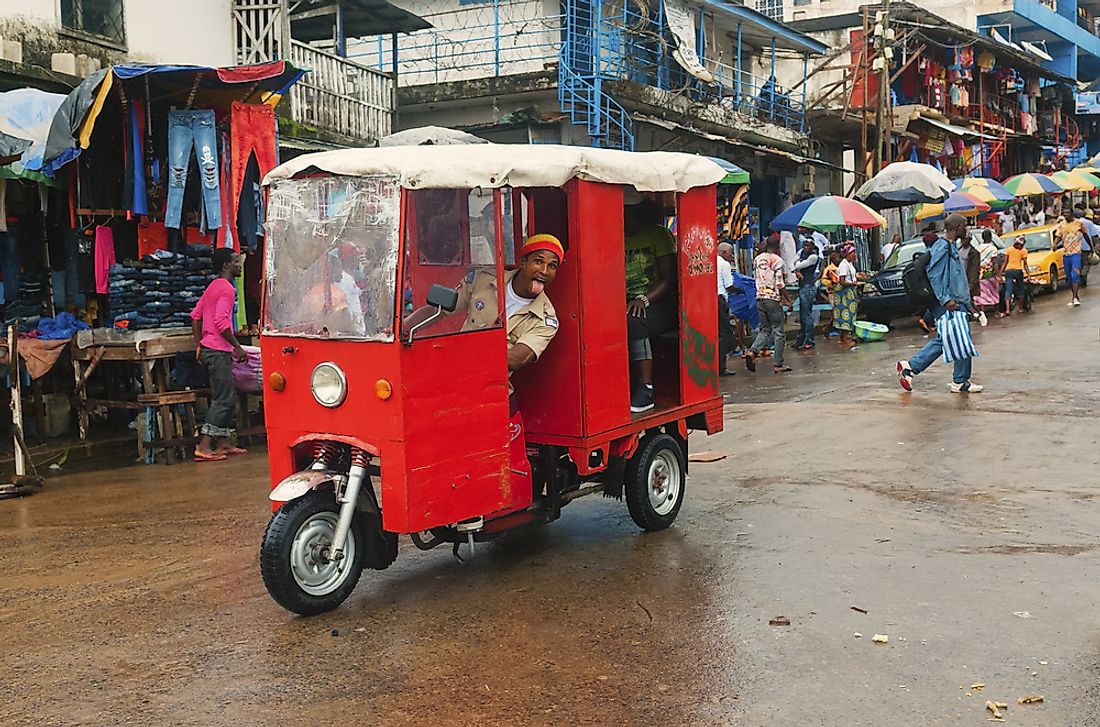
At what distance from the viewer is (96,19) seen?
13.6 metres

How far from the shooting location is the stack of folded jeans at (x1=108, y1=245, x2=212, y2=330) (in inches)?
430

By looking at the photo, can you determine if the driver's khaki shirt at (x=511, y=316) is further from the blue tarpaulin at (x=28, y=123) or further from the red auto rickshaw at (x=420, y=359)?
the blue tarpaulin at (x=28, y=123)

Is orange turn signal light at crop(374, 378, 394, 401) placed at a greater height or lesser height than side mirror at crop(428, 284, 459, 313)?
lesser

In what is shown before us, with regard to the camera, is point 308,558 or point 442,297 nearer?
point 442,297

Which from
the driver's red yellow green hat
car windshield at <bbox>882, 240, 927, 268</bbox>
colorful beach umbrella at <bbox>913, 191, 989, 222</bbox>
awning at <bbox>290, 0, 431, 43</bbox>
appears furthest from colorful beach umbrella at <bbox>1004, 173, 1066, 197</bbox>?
the driver's red yellow green hat

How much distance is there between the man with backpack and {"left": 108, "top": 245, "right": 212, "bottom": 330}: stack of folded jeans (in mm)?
7392

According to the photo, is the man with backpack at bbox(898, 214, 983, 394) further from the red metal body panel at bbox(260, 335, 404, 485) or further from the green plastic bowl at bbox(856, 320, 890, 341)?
the red metal body panel at bbox(260, 335, 404, 485)

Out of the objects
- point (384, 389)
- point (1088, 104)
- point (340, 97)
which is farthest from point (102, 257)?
point (1088, 104)

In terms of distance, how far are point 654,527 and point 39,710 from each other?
3667 millimetres

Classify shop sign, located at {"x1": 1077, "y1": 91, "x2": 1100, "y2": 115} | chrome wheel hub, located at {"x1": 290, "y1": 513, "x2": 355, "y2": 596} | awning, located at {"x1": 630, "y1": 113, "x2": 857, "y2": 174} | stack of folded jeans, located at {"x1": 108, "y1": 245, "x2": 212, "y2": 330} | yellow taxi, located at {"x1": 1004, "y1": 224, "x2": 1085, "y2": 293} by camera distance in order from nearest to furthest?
chrome wheel hub, located at {"x1": 290, "y1": 513, "x2": 355, "y2": 596} → stack of folded jeans, located at {"x1": 108, "y1": 245, "x2": 212, "y2": 330} → awning, located at {"x1": 630, "y1": 113, "x2": 857, "y2": 174} → yellow taxi, located at {"x1": 1004, "y1": 224, "x2": 1085, "y2": 293} → shop sign, located at {"x1": 1077, "y1": 91, "x2": 1100, "y2": 115}

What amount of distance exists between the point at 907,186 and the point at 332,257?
62.6ft

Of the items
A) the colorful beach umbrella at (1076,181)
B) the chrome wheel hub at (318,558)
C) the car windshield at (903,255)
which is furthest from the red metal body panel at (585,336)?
the colorful beach umbrella at (1076,181)

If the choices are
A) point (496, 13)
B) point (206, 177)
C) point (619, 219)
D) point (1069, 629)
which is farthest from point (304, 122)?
point (1069, 629)

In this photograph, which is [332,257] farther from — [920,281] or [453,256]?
[920,281]
